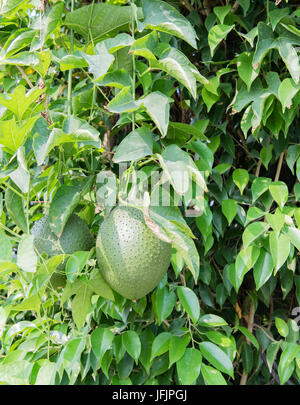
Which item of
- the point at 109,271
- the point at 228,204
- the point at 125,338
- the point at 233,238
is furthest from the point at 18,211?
the point at 233,238

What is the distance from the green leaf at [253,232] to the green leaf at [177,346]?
236mm

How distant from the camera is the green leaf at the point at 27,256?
63 cm

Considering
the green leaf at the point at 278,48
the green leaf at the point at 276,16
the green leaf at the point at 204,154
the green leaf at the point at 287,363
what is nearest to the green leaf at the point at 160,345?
the green leaf at the point at 287,363

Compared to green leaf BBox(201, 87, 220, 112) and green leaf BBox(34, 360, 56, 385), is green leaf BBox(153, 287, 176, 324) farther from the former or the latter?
green leaf BBox(201, 87, 220, 112)

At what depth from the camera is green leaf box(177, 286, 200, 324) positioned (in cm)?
88

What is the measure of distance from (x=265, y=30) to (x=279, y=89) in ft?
0.46

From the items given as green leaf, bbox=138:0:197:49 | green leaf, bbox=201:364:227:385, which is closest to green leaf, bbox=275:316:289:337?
green leaf, bbox=201:364:227:385

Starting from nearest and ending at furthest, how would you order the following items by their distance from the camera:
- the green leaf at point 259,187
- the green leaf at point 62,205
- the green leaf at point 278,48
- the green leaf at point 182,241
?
the green leaf at point 182,241, the green leaf at point 62,205, the green leaf at point 278,48, the green leaf at point 259,187

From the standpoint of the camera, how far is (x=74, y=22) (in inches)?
31.0

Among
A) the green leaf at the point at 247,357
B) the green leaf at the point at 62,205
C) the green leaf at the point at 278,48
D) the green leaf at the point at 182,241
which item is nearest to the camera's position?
the green leaf at the point at 182,241

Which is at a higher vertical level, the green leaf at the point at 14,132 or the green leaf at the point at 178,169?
the green leaf at the point at 14,132

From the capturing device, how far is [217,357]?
0.89m

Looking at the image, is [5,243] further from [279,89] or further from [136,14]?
[279,89]

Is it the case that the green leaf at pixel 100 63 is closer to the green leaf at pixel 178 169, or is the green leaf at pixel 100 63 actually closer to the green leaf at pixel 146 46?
the green leaf at pixel 146 46
